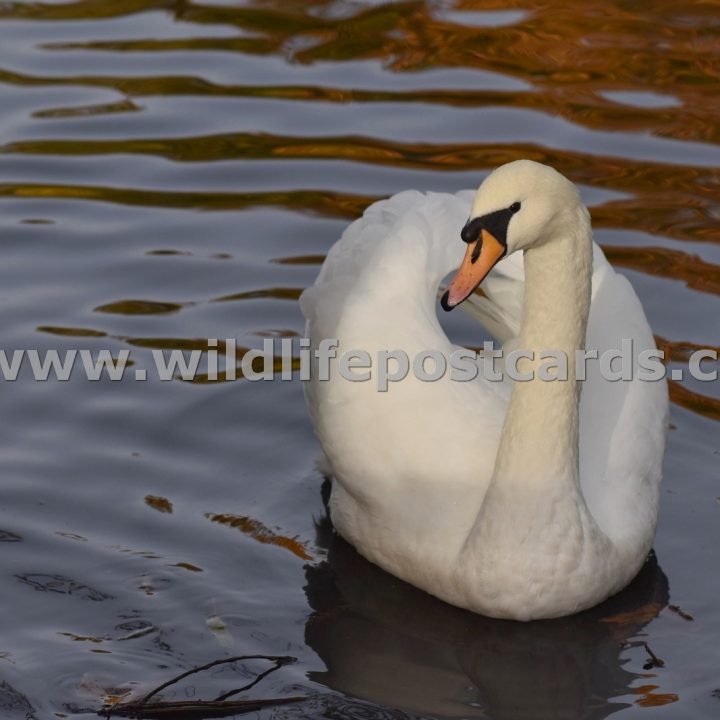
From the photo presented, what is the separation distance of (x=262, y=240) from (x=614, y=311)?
3025 mm

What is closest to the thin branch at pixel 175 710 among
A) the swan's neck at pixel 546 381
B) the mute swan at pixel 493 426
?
the mute swan at pixel 493 426

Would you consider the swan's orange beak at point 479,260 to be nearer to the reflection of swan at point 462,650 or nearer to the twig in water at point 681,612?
the reflection of swan at point 462,650

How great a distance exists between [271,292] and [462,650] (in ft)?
10.8

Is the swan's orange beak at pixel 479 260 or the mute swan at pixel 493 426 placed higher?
the swan's orange beak at pixel 479 260

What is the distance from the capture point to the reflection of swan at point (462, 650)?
18.2 ft

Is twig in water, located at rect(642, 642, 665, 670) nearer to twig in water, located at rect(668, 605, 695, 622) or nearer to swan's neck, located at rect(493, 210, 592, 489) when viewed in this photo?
twig in water, located at rect(668, 605, 695, 622)

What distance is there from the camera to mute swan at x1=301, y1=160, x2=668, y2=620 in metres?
5.66

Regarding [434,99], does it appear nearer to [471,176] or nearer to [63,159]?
[471,176]

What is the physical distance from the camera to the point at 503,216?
17.5ft

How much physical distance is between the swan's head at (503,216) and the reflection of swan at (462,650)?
4.29 ft

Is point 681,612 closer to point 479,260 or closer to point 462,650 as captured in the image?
point 462,650

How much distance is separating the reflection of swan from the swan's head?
1307mm

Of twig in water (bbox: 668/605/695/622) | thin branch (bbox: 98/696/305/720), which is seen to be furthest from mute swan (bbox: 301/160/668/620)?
thin branch (bbox: 98/696/305/720)

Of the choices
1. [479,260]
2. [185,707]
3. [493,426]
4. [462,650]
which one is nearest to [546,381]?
[493,426]
